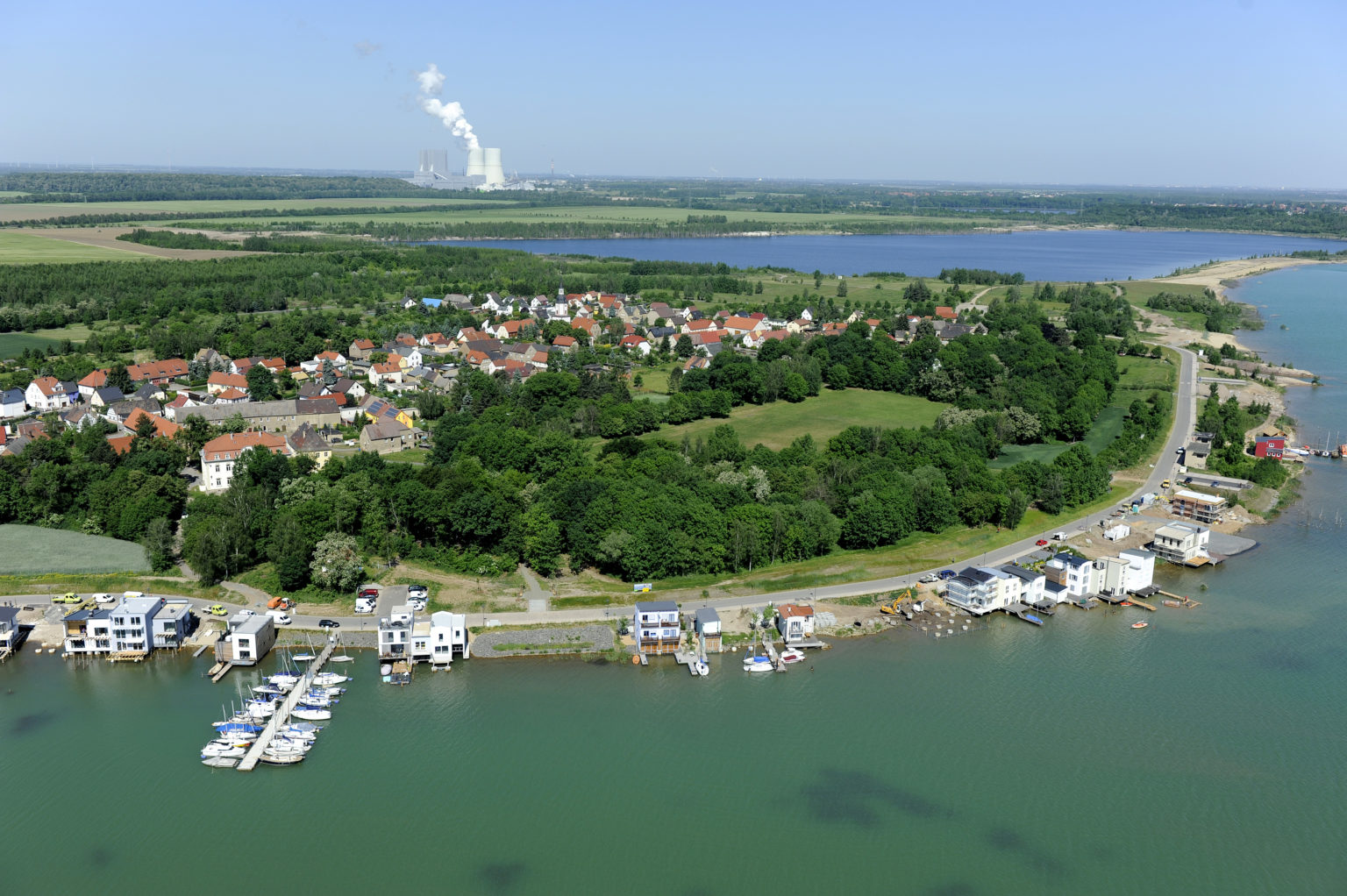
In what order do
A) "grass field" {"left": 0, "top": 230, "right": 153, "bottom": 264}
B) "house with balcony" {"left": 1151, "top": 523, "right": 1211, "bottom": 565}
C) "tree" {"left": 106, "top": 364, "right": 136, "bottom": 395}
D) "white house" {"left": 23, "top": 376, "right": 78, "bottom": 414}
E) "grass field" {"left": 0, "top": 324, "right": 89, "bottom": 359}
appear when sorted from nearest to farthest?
"house with balcony" {"left": 1151, "top": 523, "right": 1211, "bottom": 565} < "white house" {"left": 23, "top": 376, "right": 78, "bottom": 414} < "tree" {"left": 106, "top": 364, "right": 136, "bottom": 395} < "grass field" {"left": 0, "top": 324, "right": 89, "bottom": 359} < "grass field" {"left": 0, "top": 230, "right": 153, "bottom": 264}

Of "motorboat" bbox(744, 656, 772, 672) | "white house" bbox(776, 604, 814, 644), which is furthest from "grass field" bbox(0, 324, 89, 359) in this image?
"motorboat" bbox(744, 656, 772, 672)

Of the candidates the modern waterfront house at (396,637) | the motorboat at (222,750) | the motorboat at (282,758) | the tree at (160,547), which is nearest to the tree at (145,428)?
the tree at (160,547)

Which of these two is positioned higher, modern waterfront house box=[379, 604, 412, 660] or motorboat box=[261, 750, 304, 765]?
modern waterfront house box=[379, 604, 412, 660]

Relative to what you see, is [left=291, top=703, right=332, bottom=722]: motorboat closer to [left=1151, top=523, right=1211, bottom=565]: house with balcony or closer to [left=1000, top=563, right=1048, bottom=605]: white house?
[left=1000, top=563, right=1048, bottom=605]: white house

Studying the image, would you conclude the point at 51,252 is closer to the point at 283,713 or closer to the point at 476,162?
the point at 283,713

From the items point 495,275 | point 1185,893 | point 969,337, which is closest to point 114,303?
point 495,275

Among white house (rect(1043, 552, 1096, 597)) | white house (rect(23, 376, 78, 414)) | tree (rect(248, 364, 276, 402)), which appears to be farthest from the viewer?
tree (rect(248, 364, 276, 402))

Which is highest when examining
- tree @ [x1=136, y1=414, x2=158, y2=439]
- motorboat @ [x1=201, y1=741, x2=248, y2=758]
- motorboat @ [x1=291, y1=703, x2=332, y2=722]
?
tree @ [x1=136, y1=414, x2=158, y2=439]
